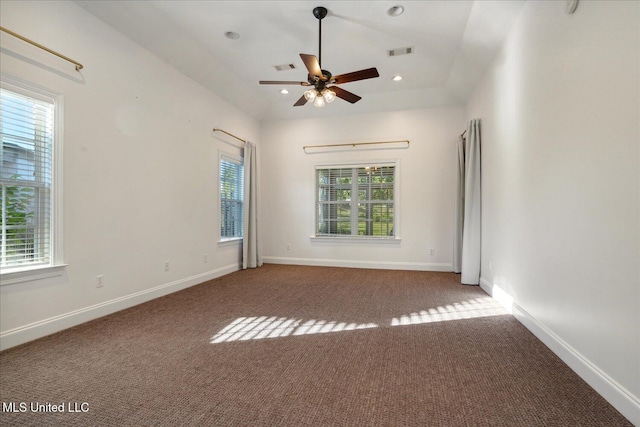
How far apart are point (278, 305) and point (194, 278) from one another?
1.70 m

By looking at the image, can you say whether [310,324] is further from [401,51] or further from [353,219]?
[401,51]

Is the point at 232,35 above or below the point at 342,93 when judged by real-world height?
above

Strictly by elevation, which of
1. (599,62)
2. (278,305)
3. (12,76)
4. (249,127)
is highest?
(249,127)

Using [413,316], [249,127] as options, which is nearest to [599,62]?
[413,316]

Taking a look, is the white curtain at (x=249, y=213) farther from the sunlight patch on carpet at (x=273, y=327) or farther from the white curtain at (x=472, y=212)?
the white curtain at (x=472, y=212)

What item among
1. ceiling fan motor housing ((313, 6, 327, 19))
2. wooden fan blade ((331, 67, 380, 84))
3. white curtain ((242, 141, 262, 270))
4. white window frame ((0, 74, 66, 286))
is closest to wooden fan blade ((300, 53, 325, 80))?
wooden fan blade ((331, 67, 380, 84))

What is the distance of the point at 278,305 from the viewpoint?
11.4 ft

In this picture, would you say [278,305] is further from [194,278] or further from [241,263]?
[241,263]

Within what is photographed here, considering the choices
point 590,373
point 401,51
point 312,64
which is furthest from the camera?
point 401,51

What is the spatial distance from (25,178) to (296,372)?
2754 mm

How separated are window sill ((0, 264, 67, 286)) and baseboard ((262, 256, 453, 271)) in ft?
12.7

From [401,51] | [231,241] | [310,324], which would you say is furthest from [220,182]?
[401,51]

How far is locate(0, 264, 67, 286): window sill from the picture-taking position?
235cm

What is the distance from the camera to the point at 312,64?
2938mm
